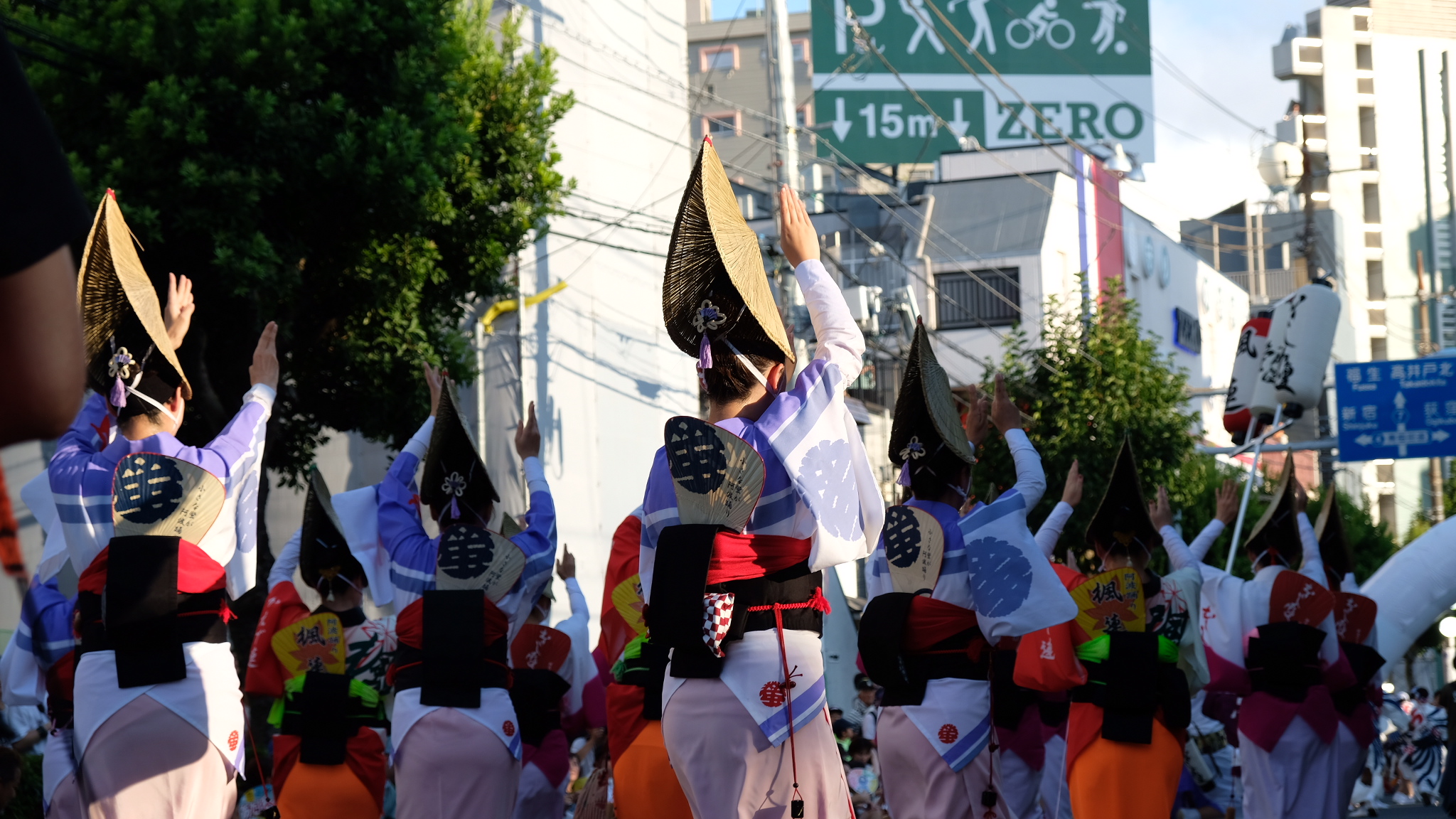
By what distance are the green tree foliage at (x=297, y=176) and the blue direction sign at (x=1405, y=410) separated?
10.8 meters

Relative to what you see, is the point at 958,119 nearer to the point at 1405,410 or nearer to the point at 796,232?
the point at 1405,410

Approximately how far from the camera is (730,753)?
4.24 metres

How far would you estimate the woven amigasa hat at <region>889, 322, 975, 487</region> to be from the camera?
616 centimetres

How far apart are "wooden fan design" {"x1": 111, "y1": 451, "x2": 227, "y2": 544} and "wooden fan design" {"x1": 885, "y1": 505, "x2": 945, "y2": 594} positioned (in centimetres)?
267

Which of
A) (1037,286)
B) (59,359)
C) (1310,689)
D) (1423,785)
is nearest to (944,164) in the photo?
(1037,286)

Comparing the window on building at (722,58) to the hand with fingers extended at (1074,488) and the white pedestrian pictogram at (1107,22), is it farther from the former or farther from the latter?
the hand with fingers extended at (1074,488)

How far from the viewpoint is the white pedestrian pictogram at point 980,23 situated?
27719 millimetres

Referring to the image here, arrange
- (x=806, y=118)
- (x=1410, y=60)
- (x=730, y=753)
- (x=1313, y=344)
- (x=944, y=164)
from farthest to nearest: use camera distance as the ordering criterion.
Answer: (x=1410, y=60), (x=806, y=118), (x=944, y=164), (x=1313, y=344), (x=730, y=753)

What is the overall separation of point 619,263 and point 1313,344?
27.5 ft

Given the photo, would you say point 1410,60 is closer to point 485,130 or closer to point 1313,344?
point 1313,344

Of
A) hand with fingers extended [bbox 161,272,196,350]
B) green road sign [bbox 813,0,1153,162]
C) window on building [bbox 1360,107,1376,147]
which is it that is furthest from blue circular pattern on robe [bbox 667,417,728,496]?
window on building [bbox 1360,107,1376,147]

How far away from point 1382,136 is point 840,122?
123 feet

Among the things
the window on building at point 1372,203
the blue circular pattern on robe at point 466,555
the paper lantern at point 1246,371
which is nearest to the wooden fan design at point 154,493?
the blue circular pattern on robe at point 466,555

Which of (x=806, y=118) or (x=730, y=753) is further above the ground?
(x=806, y=118)
